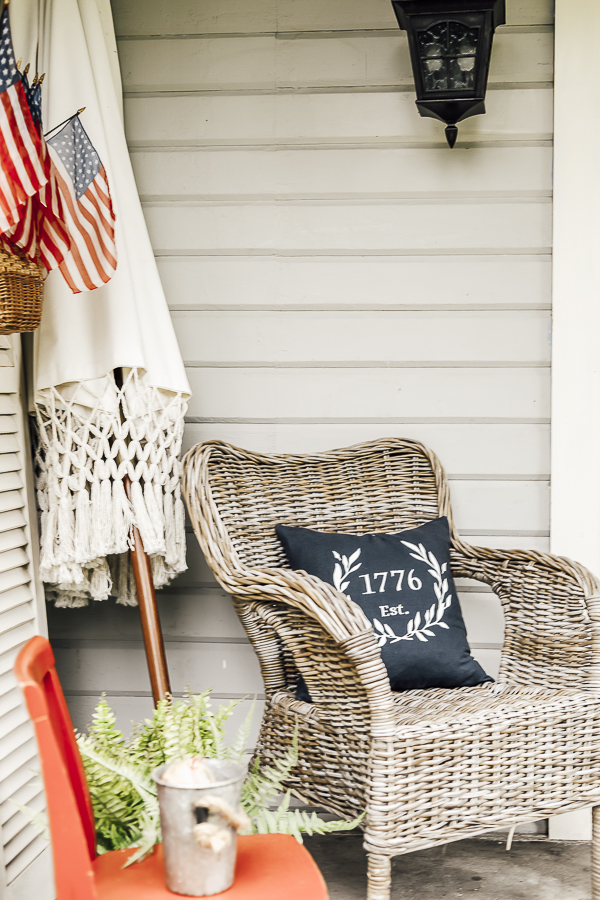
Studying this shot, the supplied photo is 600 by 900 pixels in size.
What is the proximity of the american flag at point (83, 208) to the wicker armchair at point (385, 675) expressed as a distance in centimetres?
48

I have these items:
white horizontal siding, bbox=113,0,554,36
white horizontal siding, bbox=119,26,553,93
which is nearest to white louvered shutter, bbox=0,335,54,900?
white horizontal siding, bbox=119,26,553,93

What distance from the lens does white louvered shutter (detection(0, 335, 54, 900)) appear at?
1.56m

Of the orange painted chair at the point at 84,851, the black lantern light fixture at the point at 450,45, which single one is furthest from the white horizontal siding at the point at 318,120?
the orange painted chair at the point at 84,851

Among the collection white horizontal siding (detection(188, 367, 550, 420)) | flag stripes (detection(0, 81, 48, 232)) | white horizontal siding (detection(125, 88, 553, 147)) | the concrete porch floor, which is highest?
white horizontal siding (detection(125, 88, 553, 147))

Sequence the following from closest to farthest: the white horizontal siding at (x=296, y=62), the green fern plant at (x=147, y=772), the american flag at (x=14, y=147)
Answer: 1. the green fern plant at (x=147, y=772)
2. the american flag at (x=14, y=147)
3. the white horizontal siding at (x=296, y=62)

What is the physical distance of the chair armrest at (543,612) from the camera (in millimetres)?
1591

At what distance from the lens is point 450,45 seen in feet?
6.10

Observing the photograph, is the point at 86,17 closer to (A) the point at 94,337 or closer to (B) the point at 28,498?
(A) the point at 94,337

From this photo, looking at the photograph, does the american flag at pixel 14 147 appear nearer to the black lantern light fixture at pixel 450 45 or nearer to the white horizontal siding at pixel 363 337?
the white horizontal siding at pixel 363 337

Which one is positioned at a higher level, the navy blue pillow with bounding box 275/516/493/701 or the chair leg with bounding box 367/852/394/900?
the navy blue pillow with bounding box 275/516/493/701

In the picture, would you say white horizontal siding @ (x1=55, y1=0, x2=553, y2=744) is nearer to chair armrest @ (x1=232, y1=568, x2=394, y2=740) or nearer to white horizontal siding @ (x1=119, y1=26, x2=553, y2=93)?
white horizontal siding @ (x1=119, y1=26, x2=553, y2=93)

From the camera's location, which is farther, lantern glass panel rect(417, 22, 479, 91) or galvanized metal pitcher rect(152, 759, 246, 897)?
lantern glass panel rect(417, 22, 479, 91)

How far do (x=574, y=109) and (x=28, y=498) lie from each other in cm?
173

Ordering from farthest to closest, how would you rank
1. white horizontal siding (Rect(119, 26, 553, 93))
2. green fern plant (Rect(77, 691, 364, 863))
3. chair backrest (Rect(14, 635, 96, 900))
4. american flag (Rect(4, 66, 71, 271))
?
white horizontal siding (Rect(119, 26, 553, 93))
american flag (Rect(4, 66, 71, 271))
green fern plant (Rect(77, 691, 364, 863))
chair backrest (Rect(14, 635, 96, 900))
